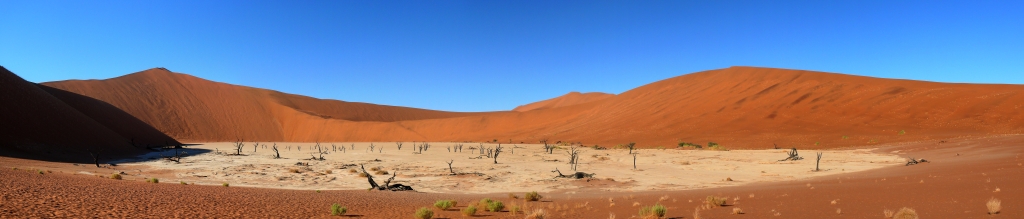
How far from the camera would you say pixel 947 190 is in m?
12.3

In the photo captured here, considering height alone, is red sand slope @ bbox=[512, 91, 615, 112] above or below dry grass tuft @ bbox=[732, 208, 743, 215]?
above

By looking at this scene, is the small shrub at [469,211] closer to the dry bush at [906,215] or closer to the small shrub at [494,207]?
the small shrub at [494,207]

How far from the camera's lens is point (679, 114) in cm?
6059

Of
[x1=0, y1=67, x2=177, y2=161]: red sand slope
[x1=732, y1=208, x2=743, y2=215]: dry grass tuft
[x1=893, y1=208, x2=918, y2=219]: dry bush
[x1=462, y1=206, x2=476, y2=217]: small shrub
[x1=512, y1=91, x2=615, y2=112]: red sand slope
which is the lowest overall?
[x1=462, y1=206, x2=476, y2=217]: small shrub

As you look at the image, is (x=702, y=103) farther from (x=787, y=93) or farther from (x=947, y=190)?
(x=947, y=190)

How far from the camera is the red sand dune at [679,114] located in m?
43.8

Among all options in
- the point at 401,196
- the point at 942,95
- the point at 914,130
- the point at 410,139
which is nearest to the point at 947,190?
the point at 401,196

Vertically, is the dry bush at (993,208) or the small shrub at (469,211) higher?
the dry bush at (993,208)

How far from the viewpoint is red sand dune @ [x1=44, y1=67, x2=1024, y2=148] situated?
43.8 metres

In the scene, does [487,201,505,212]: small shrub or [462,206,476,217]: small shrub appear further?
[487,201,505,212]: small shrub

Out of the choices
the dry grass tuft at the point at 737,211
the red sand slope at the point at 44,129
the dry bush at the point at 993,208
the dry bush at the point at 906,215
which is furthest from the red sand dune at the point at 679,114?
the red sand slope at the point at 44,129

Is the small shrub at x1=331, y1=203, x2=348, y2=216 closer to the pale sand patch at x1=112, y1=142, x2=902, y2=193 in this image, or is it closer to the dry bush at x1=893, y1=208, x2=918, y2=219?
the pale sand patch at x1=112, y1=142, x2=902, y2=193

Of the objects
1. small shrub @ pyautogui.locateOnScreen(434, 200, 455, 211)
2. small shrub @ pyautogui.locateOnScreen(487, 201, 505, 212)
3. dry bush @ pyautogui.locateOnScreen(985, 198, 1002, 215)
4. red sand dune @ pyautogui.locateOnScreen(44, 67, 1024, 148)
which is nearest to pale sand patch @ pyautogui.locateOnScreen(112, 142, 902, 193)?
small shrub @ pyautogui.locateOnScreen(434, 200, 455, 211)

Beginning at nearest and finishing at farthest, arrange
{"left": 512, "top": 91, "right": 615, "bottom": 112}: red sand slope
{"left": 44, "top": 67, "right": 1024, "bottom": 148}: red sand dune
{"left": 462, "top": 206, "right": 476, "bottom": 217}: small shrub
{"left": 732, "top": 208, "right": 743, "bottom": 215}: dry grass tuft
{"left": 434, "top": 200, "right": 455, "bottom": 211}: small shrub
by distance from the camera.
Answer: {"left": 732, "top": 208, "right": 743, "bottom": 215}: dry grass tuft → {"left": 462, "top": 206, "right": 476, "bottom": 217}: small shrub → {"left": 434, "top": 200, "right": 455, "bottom": 211}: small shrub → {"left": 44, "top": 67, "right": 1024, "bottom": 148}: red sand dune → {"left": 512, "top": 91, "right": 615, "bottom": 112}: red sand slope
